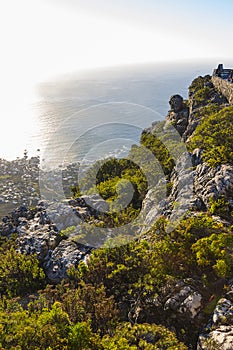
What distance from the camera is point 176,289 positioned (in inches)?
347

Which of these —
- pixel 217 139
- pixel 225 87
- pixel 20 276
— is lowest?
pixel 20 276

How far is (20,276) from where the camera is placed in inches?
487

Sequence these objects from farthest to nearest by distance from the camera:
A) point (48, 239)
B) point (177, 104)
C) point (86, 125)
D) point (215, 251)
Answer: point (86, 125), point (177, 104), point (48, 239), point (215, 251)

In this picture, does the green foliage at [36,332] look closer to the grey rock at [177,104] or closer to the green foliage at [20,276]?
the green foliage at [20,276]

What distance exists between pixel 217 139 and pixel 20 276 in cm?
1089

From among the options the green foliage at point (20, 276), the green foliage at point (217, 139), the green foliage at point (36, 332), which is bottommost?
the green foliage at point (20, 276)

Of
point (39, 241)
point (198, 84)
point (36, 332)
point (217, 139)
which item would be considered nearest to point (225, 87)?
point (198, 84)

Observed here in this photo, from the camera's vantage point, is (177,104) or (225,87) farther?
(177,104)

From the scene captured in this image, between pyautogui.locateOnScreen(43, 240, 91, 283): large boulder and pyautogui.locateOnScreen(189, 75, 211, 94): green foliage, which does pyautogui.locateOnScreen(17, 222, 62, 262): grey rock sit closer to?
pyautogui.locateOnScreen(43, 240, 91, 283): large boulder

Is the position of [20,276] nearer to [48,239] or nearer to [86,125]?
[48,239]

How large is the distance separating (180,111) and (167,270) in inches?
681

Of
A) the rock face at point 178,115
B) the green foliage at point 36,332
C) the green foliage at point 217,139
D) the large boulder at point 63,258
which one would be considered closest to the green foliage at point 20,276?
the large boulder at point 63,258

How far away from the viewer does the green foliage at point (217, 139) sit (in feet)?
43.0

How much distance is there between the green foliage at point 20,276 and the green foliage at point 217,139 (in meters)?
8.72
